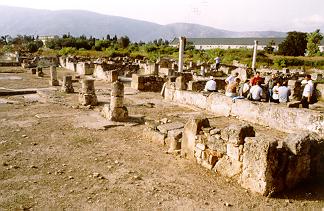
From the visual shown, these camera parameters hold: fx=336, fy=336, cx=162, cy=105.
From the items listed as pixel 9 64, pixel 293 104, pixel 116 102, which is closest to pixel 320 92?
pixel 293 104

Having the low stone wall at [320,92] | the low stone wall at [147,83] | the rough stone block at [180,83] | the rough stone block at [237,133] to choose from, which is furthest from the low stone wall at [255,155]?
the low stone wall at [320,92]

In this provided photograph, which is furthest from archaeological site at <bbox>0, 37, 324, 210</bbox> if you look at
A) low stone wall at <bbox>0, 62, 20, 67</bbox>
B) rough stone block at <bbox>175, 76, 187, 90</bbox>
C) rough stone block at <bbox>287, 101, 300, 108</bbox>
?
low stone wall at <bbox>0, 62, 20, 67</bbox>

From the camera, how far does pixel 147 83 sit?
20.0m

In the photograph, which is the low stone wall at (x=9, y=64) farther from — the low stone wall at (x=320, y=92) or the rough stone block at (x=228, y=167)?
the rough stone block at (x=228, y=167)

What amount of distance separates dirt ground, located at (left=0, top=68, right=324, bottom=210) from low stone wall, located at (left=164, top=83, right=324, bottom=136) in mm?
494

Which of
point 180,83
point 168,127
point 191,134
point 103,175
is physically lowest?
point 103,175

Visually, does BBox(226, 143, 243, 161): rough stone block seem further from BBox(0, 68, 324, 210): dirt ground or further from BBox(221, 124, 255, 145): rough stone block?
BBox(0, 68, 324, 210): dirt ground

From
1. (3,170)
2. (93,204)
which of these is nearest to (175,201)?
(93,204)

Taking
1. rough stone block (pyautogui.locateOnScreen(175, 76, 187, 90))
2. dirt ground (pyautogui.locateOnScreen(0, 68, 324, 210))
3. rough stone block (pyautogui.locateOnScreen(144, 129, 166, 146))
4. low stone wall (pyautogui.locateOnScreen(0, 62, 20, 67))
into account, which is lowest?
dirt ground (pyautogui.locateOnScreen(0, 68, 324, 210))

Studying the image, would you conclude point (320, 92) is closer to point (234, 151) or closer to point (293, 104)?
point (293, 104)

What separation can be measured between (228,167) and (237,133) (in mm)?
815

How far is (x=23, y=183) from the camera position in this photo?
6750 millimetres

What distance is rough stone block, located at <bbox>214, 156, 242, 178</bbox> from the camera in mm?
7043

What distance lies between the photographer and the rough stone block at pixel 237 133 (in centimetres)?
697
